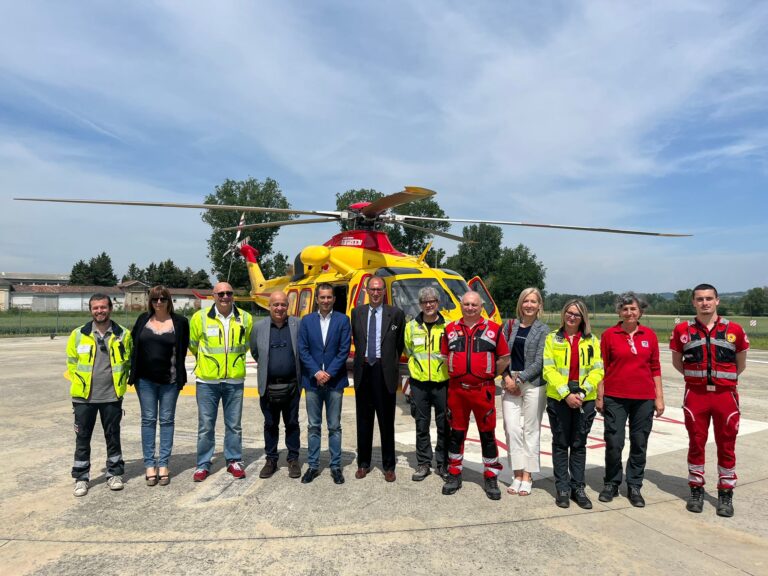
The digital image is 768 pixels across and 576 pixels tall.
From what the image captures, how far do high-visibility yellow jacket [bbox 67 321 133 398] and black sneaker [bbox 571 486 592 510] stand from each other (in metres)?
→ 3.65

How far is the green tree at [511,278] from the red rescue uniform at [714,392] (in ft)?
113

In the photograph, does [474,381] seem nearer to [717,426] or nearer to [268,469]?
[717,426]

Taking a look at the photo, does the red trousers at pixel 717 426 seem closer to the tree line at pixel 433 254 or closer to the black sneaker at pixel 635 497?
the black sneaker at pixel 635 497

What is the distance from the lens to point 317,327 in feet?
15.0

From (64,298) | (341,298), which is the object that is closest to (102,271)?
(64,298)

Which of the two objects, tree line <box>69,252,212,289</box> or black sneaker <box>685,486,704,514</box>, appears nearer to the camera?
black sneaker <box>685,486,704,514</box>

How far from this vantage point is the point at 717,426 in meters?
3.88

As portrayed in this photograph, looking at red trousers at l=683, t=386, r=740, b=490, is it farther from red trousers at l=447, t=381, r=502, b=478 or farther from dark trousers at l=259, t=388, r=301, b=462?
dark trousers at l=259, t=388, r=301, b=462

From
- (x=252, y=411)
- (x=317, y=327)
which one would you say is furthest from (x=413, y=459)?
(x=252, y=411)

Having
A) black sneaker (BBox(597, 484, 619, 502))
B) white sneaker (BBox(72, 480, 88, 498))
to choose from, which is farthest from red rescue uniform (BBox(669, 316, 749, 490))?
white sneaker (BBox(72, 480, 88, 498))

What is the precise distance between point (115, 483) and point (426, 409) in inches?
101

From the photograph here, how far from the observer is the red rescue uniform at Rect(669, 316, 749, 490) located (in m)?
3.83

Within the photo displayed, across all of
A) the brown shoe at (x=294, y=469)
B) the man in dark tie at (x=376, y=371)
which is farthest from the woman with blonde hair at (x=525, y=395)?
the brown shoe at (x=294, y=469)

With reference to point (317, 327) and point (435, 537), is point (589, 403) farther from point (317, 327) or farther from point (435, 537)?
point (317, 327)
